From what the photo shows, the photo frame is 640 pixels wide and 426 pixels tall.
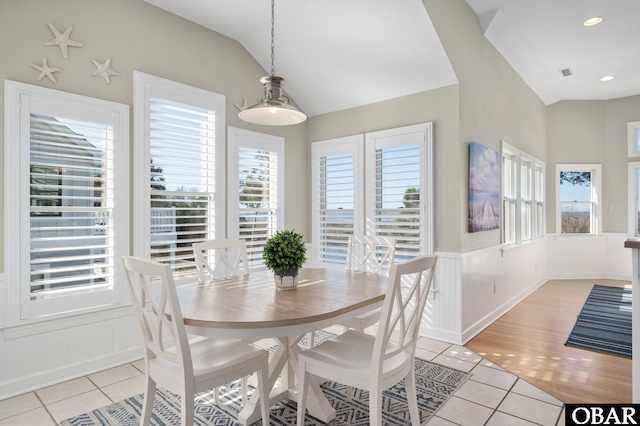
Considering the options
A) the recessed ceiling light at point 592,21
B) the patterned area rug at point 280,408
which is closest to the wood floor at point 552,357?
the patterned area rug at point 280,408

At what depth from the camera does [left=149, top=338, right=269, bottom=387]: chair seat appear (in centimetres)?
179

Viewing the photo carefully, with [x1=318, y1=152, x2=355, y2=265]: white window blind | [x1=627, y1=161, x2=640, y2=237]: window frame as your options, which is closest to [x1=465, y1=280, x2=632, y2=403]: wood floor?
[x1=318, y1=152, x2=355, y2=265]: white window blind

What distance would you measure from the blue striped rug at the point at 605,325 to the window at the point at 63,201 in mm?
4450

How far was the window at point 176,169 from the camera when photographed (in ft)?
10.7

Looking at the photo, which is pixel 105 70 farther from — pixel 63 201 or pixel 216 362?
pixel 216 362

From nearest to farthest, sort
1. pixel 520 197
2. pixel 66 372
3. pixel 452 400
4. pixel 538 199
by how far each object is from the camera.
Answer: pixel 452 400 → pixel 66 372 → pixel 520 197 → pixel 538 199

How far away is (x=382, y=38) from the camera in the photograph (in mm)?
3514

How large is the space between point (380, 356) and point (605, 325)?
12.7ft

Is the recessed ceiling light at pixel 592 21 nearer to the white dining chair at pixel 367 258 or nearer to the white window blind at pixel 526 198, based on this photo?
the white window blind at pixel 526 198

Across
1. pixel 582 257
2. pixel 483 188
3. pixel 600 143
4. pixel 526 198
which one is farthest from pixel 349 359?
pixel 600 143

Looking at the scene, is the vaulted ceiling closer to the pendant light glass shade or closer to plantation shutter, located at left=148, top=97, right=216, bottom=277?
plantation shutter, located at left=148, top=97, right=216, bottom=277

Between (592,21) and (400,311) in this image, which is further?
(592,21)

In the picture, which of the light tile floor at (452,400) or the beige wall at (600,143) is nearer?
the light tile floor at (452,400)

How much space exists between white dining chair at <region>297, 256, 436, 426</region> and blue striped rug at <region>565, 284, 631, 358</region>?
2.62 metres
